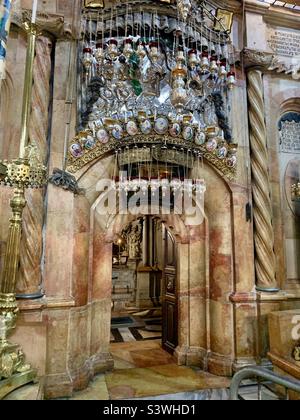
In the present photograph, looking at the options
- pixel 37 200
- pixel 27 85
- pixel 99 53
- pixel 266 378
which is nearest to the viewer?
pixel 266 378

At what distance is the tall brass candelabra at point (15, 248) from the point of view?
2.83m

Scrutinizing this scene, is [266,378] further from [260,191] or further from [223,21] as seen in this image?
[223,21]

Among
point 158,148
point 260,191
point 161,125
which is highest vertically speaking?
point 161,125

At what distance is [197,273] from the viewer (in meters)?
5.15

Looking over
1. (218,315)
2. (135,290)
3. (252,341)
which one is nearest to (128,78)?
(218,315)

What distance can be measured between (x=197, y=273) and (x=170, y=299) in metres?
0.80

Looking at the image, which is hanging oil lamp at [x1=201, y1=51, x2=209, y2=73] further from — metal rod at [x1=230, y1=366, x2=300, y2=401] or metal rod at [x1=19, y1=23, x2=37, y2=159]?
metal rod at [x1=230, y1=366, x2=300, y2=401]

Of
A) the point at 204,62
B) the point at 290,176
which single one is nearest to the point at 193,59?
the point at 204,62

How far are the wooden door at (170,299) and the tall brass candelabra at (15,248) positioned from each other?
2.87 meters

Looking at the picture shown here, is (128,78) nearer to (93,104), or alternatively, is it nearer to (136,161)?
(93,104)

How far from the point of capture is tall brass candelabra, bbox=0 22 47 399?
2.83m

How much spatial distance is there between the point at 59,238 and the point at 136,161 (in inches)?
63.6

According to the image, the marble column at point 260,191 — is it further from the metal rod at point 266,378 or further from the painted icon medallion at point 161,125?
the metal rod at point 266,378

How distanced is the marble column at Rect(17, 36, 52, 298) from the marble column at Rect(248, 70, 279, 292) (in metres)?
3.46
